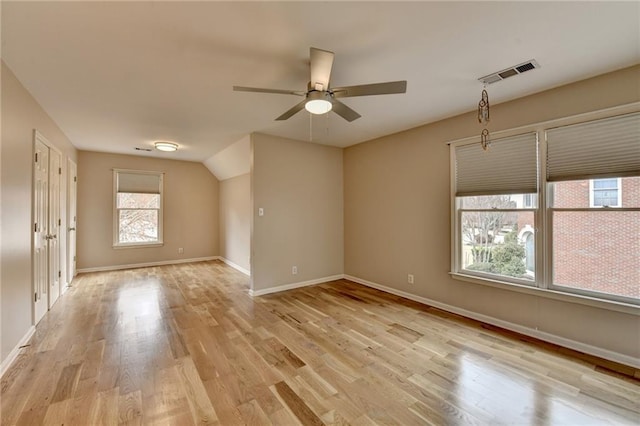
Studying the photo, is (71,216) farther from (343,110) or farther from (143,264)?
(343,110)

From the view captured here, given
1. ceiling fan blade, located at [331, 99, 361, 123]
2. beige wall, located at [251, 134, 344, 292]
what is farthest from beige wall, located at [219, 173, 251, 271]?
ceiling fan blade, located at [331, 99, 361, 123]

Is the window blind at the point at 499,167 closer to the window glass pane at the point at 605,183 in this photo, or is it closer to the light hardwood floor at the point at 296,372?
the window glass pane at the point at 605,183

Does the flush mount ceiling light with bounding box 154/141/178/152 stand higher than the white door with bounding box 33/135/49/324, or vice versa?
the flush mount ceiling light with bounding box 154/141/178/152

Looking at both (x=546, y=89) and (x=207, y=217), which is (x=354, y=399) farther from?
(x=207, y=217)

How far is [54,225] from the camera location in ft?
12.4

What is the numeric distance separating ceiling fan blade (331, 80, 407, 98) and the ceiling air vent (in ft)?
3.72

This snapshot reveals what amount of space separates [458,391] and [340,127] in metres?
3.40

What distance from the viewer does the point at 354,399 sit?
1889 mm

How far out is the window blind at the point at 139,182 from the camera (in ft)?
19.9

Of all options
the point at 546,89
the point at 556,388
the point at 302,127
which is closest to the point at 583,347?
the point at 556,388

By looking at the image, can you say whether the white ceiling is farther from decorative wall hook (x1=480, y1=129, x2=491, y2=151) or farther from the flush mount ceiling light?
the flush mount ceiling light

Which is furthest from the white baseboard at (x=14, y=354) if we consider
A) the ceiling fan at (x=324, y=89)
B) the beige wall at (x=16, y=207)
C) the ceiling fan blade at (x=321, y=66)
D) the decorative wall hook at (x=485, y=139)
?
the decorative wall hook at (x=485, y=139)

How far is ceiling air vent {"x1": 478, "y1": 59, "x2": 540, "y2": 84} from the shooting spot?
2.28 meters

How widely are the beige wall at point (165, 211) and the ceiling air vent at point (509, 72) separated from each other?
648cm
